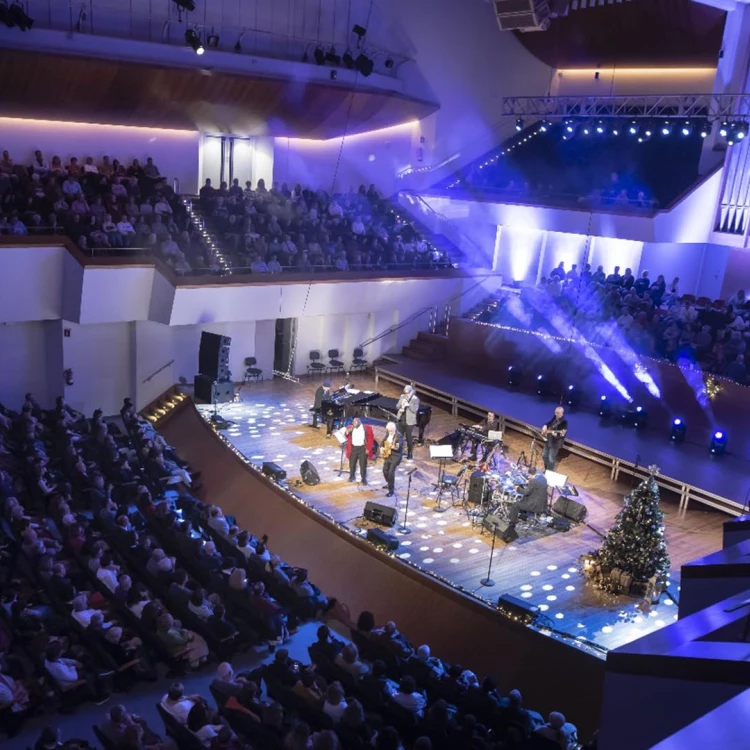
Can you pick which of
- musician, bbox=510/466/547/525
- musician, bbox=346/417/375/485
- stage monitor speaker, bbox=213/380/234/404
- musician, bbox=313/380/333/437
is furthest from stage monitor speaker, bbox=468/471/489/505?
stage monitor speaker, bbox=213/380/234/404

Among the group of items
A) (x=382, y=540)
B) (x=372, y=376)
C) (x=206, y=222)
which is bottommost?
(x=382, y=540)

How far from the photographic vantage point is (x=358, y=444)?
38.1 ft

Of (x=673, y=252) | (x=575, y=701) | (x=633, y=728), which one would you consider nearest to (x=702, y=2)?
(x=673, y=252)

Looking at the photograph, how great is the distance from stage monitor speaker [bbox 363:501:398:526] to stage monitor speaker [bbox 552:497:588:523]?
2.18m

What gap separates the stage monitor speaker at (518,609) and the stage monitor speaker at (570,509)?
2.51 meters

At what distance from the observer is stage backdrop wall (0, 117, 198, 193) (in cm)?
1641

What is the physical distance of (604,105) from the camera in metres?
18.7

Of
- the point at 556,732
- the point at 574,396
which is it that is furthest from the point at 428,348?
the point at 556,732

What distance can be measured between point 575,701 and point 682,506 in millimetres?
4781

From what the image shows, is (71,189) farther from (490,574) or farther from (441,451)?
(490,574)

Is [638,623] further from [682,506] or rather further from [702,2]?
[702,2]

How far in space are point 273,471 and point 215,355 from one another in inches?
150

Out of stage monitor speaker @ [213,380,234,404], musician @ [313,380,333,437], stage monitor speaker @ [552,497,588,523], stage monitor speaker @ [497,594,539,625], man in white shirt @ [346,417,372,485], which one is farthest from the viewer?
stage monitor speaker @ [213,380,234,404]

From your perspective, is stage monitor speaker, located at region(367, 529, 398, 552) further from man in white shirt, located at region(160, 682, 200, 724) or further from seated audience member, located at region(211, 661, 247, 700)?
man in white shirt, located at region(160, 682, 200, 724)
